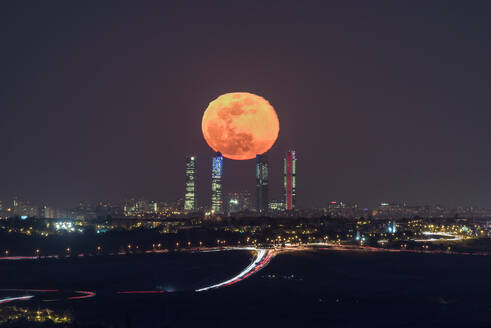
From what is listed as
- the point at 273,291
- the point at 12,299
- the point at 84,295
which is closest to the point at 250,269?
the point at 273,291

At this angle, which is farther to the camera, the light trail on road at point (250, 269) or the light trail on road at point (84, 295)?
the light trail on road at point (250, 269)

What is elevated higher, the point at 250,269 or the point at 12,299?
the point at 250,269

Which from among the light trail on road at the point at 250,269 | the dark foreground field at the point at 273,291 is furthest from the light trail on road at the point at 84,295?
the light trail on road at the point at 250,269

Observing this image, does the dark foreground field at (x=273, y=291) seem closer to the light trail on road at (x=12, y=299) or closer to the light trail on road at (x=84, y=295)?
the light trail on road at (x=84, y=295)

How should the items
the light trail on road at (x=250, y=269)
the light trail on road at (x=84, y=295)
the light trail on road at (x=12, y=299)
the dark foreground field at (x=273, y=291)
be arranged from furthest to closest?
the light trail on road at (x=250, y=269)
the light trail on road at (x=84, y=295)
the light trail on road at (x=12, y=299)
the dark foreground field at (x=273, y=291)

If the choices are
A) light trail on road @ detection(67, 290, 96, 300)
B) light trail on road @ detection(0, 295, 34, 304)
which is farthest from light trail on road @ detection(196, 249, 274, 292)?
light trail on road @ detection(0, 295, 34, 304)

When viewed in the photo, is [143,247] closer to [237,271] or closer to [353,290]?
[237,271]

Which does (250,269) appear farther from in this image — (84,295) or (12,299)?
(12,299)

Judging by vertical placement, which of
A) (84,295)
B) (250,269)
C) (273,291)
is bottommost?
(84,295)

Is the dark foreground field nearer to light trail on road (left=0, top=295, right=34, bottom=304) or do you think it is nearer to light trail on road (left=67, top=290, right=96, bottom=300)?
light trail on road (left=67, top=290, right=96, bottom=300)

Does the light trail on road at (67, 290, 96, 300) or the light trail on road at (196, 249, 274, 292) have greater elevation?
the light trail on road at (196, 249, 274, 292)

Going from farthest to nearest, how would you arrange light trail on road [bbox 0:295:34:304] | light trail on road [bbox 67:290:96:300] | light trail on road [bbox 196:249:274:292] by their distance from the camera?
1. light trail on road [bbox 196:249:274:292]
2. light trail on road [bbox 67:290:96:300]
3. light trail on road [bbox 0:295:34:304]

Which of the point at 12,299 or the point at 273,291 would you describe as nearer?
the point at 12,299
